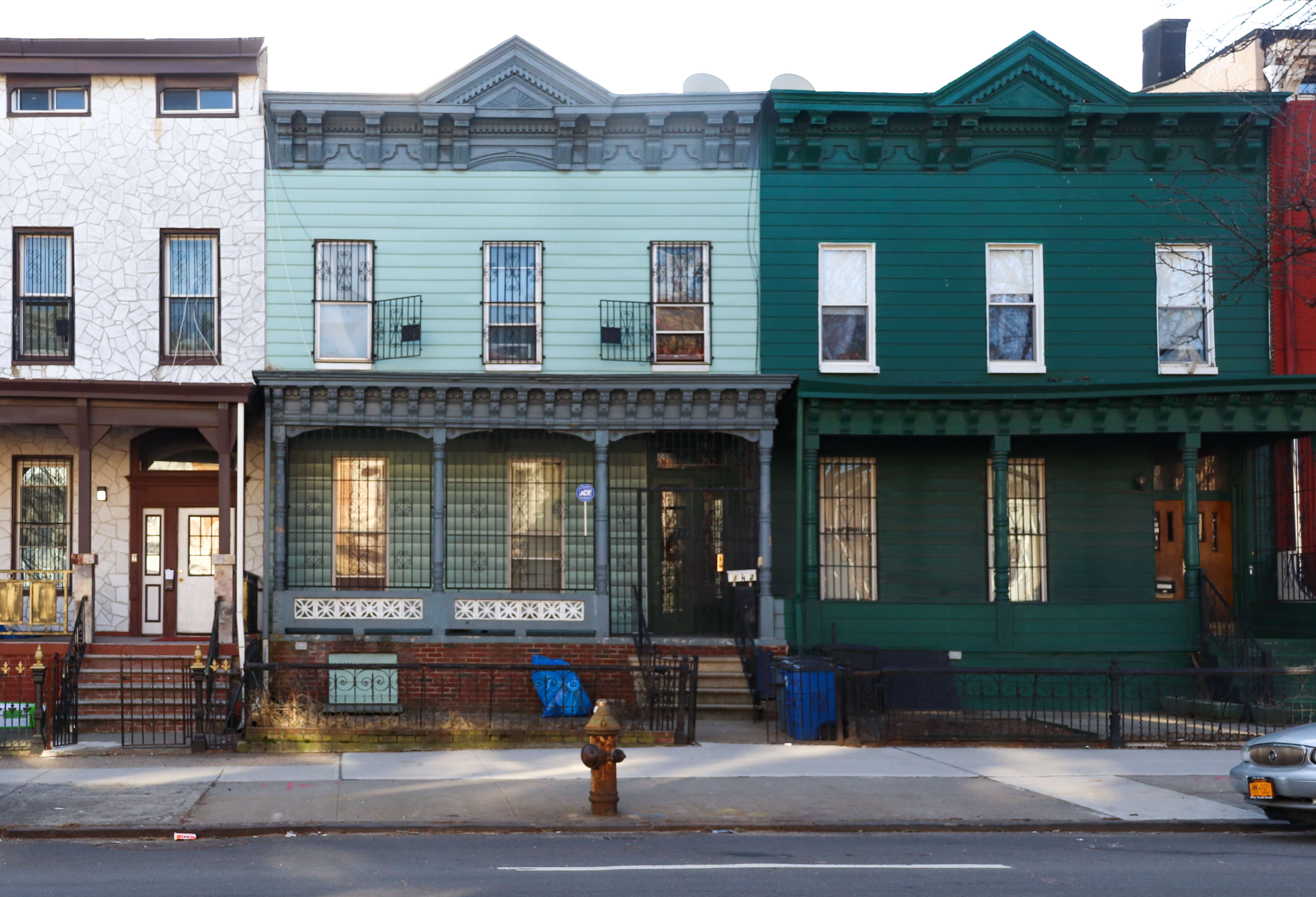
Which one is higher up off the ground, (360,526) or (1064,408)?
(1064,408)

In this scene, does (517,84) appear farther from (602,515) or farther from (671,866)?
(671,866)

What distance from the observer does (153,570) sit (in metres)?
20.9

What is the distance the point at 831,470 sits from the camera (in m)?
21.6

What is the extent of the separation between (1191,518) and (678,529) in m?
7.52

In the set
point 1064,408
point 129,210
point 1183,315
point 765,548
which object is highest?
point 129,210

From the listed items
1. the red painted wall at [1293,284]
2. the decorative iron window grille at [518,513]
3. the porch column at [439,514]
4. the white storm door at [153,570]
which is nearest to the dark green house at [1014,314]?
the red painted wall at [1293,284]

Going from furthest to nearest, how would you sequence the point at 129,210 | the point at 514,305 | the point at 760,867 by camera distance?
the point at 514,305, the point at 129,210, the point at 760,867

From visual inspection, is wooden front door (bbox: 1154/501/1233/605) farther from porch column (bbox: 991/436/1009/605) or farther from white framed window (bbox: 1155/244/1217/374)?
porch column (bbox: 991/436/1009/605)

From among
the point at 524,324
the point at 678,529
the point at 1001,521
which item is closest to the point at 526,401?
the point at 524,324

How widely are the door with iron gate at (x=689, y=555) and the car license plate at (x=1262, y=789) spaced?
10164 millimetres

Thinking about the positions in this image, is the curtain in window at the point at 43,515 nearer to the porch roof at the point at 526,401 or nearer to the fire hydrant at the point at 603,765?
the porch roof at the point at 526,401

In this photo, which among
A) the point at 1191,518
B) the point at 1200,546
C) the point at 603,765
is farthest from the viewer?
the point at 1200,546

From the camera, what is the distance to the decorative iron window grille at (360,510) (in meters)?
20.9

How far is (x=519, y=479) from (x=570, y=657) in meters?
3.15
